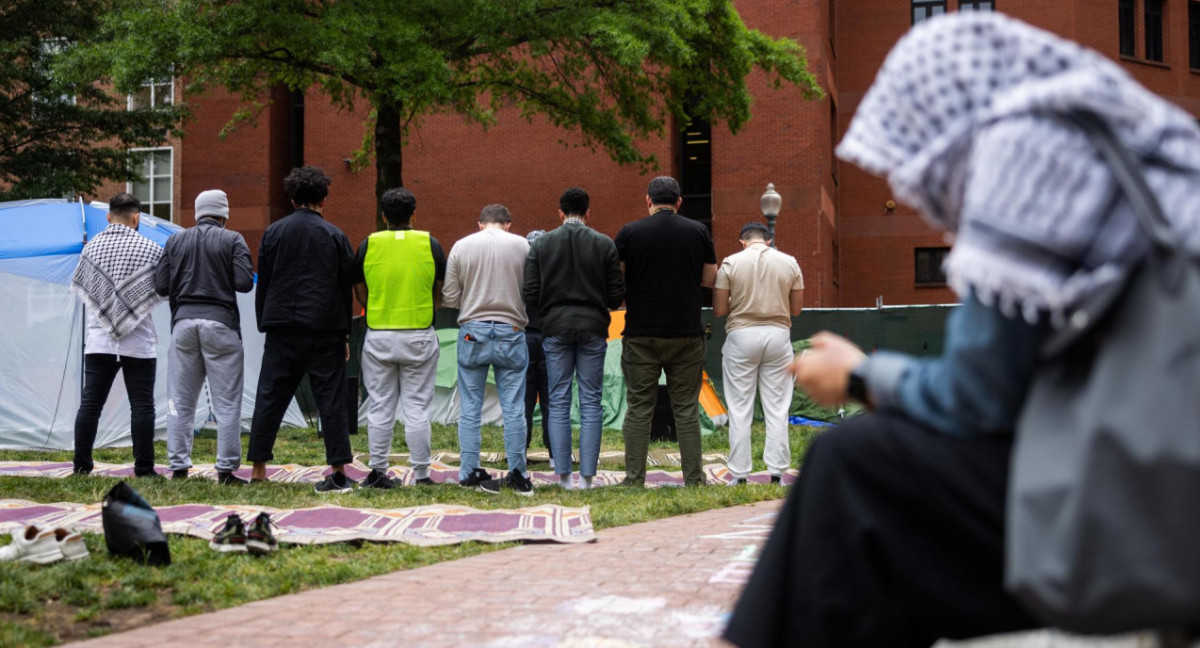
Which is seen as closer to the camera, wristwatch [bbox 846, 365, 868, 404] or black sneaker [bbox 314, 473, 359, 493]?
wristwatch [bbox 846, 365, 868, 404]

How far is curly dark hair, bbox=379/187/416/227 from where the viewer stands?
7.94 m

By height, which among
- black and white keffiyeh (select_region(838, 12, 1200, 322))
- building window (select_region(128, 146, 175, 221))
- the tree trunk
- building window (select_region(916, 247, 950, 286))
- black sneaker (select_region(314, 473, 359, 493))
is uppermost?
building window (select_region(128, 146, 175, 221))

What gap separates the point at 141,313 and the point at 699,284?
13.1 ft

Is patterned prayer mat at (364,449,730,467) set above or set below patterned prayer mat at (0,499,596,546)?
below

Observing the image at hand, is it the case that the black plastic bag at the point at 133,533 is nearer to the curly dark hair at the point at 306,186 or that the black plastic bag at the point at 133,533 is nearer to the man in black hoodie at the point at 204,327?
the man in black hoodie at the point at 204,327

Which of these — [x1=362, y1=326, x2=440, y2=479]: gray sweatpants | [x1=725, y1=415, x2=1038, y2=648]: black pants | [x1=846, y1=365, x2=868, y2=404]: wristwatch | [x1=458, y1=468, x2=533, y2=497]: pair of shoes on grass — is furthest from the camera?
[x1=362, y1=326, x2=440, y2=479]: gray sweatpants

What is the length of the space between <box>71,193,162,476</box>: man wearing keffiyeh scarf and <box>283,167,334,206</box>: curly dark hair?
4.51 ft

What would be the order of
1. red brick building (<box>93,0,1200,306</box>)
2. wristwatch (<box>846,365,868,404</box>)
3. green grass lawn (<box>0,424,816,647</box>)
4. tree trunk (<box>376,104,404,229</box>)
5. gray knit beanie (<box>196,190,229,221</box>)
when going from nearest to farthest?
wristwatch (<box>846,365,868,404</box>) < green grass lawn (<box>0,424,816,647</box>) < gray knit beanie (<box>196,190,229,221</box>) < tree trunk (<box>376,104,404,229</box>) < red brick building (<box>93,0,1200,306</box>)

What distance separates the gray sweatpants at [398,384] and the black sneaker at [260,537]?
2520mm

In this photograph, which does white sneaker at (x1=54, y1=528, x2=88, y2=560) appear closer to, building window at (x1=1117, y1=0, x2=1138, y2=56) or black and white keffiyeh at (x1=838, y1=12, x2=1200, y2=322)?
black and white keffiyeh at (x1=838, y1=12, x2=1200, y2=322)

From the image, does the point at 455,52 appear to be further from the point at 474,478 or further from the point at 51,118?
the point at 474,478

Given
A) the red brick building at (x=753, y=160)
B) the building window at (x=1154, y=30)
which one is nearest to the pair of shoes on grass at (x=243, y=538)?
the red brick building at (x=753, y=160)

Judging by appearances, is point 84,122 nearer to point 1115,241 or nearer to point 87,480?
point 87,480

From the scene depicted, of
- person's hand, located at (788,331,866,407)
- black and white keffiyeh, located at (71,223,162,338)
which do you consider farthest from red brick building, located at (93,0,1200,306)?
person's hand, located at (788,331,866,407)
